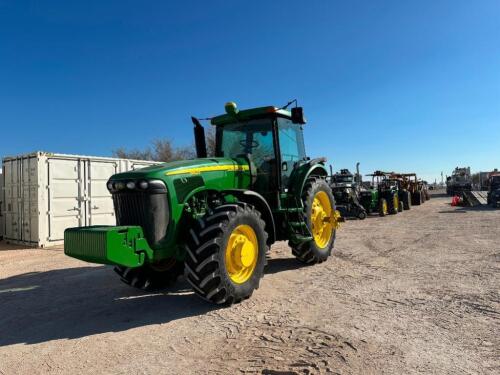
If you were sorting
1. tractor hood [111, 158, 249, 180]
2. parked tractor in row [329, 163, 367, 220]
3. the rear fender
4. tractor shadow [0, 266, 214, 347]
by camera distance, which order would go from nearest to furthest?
tractor shadow [0, 266, 214, 347] < tractor hood [111, 158, 249, 180] < the rear fender < parked tractor in row [329, 163, 367, 220]

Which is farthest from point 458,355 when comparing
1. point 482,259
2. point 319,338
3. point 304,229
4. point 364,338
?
point 482,259

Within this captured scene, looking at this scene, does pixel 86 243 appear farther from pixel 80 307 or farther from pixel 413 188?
pixel 413 188

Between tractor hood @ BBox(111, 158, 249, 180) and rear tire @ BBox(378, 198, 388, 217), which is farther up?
tractor hood @ BBox(111, 158, 249, 180)

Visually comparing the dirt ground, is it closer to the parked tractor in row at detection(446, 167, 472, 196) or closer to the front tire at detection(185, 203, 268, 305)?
the front tire at detection(185, 203, 268, 305)

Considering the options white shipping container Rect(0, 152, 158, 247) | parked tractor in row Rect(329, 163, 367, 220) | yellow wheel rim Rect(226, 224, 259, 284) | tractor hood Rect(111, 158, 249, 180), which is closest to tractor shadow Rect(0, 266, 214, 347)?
yellow wheel rim Rect(226, 224, 259, 284)

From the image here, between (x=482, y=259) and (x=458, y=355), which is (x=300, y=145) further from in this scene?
(x=458, y=355)

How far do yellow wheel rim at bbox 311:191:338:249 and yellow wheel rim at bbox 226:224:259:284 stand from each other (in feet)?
7.66

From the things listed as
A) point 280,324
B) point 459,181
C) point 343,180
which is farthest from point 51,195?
point 459,181

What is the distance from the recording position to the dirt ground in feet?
10.5

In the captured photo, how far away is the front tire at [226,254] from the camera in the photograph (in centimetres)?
432

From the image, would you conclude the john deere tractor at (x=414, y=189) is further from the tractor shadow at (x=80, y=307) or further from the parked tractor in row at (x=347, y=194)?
the tractor shadow at (x=80, y=307)

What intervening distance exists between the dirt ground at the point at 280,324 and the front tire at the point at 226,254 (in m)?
0.26

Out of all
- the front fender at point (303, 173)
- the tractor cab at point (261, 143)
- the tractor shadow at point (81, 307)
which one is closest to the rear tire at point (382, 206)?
the front fender at point (303, 173)

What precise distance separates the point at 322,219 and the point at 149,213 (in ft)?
12.5
